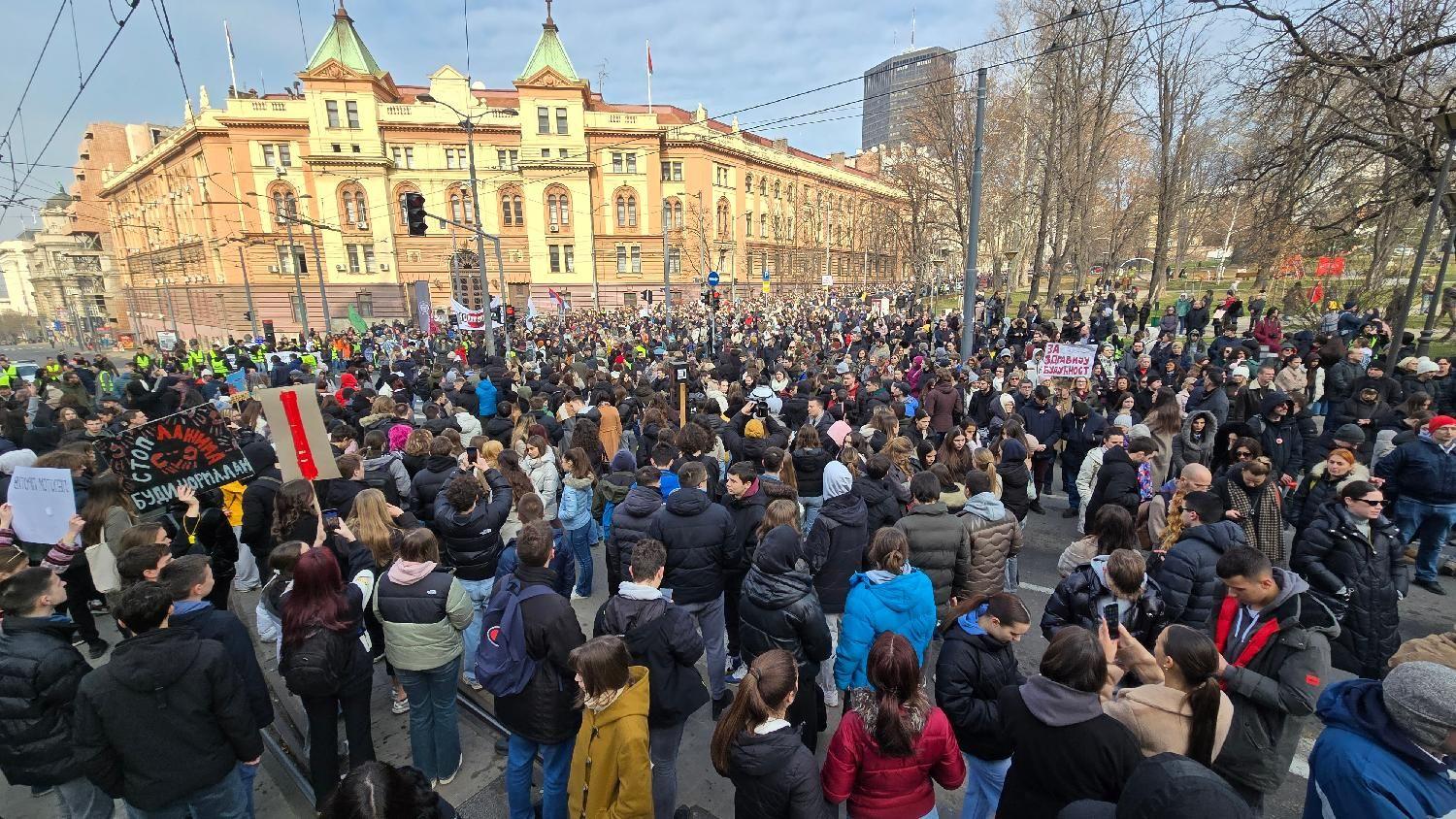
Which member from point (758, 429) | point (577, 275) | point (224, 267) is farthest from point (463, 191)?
point (758, 429)

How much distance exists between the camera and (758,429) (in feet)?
20.8

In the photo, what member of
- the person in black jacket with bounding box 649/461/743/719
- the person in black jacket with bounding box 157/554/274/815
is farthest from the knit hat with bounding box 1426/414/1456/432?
the person in black jacket with bounding box 157/554/274/815

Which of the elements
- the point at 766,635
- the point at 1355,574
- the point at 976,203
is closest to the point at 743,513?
the point at 766,635

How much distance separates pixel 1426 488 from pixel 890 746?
6.95 metres

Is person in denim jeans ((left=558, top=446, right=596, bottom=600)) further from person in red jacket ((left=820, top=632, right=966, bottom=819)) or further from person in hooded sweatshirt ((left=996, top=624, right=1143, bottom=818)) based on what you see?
person in hooded sweatshirt ((left=996, top=624, right=1143, bottom=818))

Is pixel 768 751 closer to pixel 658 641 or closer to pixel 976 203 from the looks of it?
pixel 658 641

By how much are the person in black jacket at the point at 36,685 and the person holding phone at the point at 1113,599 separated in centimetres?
522

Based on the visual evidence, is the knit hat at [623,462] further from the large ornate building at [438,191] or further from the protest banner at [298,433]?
the large ornate building at [438,191]

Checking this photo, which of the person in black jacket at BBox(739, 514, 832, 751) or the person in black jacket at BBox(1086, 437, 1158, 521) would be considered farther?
the person in black jacket at BBox(1086, 437, 1158, 521)

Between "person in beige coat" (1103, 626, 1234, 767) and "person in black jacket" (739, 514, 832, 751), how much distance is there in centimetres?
155

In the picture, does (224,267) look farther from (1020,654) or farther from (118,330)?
(1020,654)

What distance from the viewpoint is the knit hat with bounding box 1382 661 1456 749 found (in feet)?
6.41

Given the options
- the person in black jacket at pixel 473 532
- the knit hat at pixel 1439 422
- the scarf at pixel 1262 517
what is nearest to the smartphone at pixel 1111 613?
the scarf at pixel 1262 517

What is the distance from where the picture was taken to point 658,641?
3164 mm
